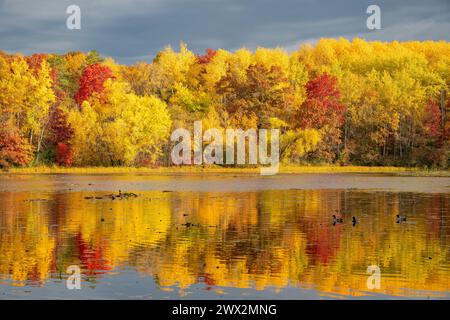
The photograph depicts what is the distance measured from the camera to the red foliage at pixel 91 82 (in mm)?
75575

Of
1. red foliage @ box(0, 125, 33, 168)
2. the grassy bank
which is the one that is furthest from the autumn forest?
the grassy bank

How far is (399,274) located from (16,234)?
12.0 meters

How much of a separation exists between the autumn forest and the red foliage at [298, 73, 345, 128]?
0.11m

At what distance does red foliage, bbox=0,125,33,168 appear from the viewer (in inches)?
2520

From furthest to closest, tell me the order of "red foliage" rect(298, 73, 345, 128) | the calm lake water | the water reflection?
"red foliage" rect(298, 73, 345, 128)
the water reflection
the calm lake water

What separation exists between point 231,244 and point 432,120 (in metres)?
58.2

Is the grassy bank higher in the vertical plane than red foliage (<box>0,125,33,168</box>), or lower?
lower

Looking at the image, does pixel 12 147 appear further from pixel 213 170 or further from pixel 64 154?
pixel 213 170

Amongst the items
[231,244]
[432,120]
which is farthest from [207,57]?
[231,244]

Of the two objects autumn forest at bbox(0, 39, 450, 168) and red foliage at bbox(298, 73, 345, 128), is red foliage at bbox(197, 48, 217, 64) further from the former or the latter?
red foliage at bbox(298, 73, 345, 128)

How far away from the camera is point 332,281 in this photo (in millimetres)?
14938

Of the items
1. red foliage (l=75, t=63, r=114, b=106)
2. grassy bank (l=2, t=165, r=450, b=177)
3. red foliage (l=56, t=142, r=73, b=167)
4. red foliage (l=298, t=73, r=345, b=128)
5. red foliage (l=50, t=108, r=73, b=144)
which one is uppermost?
red foliage (l=75, t=63, r=114, b=106)

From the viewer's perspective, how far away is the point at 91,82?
7612 centimetres
